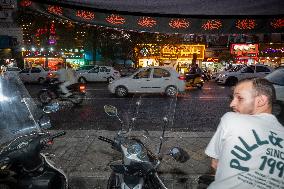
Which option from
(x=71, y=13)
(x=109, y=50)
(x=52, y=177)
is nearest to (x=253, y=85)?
(x=71, y=13)

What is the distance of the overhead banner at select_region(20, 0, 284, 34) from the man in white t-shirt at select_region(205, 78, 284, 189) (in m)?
0.63

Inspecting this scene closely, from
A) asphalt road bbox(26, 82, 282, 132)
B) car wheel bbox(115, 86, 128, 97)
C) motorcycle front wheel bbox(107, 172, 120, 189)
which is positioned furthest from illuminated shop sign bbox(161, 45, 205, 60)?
motorcycle front wheel bbox(107, 172, 120, 189)

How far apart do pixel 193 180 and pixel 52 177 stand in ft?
8.08

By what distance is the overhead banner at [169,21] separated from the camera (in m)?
2.40

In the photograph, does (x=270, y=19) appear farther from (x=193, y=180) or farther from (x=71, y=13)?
(x=193, y=180)

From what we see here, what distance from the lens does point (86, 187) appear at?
197 inches

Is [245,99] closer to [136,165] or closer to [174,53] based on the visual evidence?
[136,165]

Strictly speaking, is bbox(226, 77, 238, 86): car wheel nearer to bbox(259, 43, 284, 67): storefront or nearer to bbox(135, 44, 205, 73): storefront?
bbox(135, 44, 205, 73): storefront

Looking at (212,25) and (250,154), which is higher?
(212,25)

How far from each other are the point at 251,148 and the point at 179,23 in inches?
42.9

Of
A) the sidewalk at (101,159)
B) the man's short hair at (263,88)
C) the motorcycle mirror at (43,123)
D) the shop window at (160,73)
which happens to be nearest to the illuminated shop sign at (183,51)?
the shop window at (160,73)

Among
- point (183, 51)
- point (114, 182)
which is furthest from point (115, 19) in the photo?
point (183, 51)

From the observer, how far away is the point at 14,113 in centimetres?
367

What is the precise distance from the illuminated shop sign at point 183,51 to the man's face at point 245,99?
36.2 meters
